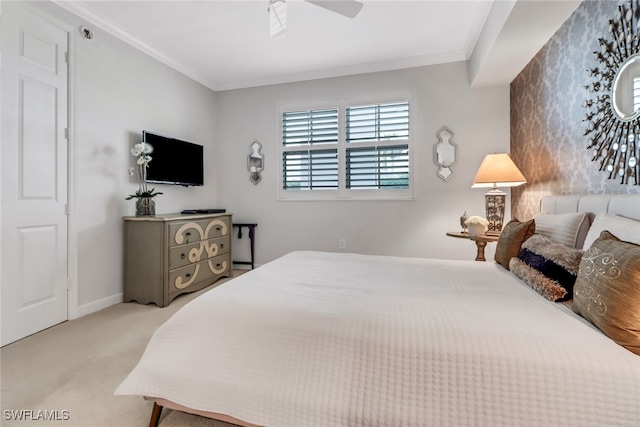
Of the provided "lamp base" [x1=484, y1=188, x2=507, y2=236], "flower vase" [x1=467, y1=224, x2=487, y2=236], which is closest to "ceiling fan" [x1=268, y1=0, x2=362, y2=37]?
"flower vase" [x1=467, y1=224, x2=487, y2=236]

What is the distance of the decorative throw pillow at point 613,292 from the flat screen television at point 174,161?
348 centimetres

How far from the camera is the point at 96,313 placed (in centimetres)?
260

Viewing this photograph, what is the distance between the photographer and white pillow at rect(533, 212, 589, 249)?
1601mm

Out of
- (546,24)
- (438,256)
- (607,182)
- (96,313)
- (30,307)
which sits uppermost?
(546,24)

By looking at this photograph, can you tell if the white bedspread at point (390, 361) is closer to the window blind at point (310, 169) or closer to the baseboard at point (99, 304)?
the baseboard at point (99, 304)

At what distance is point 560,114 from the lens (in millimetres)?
2199

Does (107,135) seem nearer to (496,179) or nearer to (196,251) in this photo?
(196,251)

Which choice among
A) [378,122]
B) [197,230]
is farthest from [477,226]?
[197,230]

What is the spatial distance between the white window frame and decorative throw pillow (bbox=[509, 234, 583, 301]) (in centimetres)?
199

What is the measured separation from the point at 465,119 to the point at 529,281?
2.49m

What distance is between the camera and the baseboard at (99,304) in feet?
8.38

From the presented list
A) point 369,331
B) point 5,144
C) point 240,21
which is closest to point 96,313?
point 5,144

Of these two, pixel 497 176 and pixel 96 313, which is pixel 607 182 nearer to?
pixel 497 176

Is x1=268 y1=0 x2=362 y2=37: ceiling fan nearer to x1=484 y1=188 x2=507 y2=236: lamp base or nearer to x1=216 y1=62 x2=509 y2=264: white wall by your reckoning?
x1=216 y1=62 x2=509 y2=264: white wall
